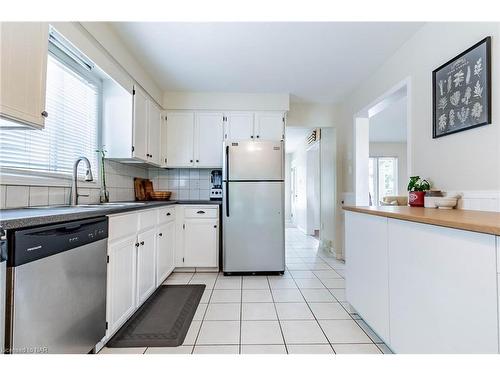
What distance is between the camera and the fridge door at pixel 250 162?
307 cm

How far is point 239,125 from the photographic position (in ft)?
11.4

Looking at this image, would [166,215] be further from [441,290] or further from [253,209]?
[441,290]

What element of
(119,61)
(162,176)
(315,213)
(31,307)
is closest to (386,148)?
(315,213)

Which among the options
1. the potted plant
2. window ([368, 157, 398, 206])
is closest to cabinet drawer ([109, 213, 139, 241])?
the potted plant

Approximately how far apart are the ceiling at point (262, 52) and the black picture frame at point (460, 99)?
1.88ft

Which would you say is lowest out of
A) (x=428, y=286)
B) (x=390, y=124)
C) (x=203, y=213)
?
(x=428, y=286)

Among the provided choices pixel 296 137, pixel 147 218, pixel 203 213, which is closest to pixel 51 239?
pixel 147 218

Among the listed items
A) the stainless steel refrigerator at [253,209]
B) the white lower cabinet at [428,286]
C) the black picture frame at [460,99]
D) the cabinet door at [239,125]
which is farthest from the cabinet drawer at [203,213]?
the black picture frame at [460,99]

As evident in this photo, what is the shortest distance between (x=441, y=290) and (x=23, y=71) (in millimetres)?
2185

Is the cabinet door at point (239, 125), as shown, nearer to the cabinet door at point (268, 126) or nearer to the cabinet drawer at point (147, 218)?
the cabinet door at point (268, 126)

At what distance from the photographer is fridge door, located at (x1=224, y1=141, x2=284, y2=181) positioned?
121 inches

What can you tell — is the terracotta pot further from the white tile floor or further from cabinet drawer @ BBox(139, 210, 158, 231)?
cabinet drawer @ BBox(139, 210, 158, 231)

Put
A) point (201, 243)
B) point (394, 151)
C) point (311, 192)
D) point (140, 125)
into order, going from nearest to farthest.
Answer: point (140, 125)
point (201, 243)
point (311, 192)
point (394, 151)

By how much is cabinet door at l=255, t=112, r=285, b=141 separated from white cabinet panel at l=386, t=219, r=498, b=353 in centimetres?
228
